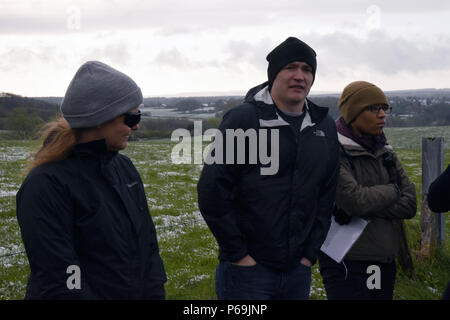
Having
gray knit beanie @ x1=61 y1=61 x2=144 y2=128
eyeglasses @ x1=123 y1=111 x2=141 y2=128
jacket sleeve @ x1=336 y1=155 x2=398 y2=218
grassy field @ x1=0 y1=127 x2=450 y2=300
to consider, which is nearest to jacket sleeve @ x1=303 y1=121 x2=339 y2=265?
jacket sleeve @ x1=336 y1=155 x2=398 y2=218

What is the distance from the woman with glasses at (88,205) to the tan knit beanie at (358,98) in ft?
6.40

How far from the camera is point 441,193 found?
278 centimetres

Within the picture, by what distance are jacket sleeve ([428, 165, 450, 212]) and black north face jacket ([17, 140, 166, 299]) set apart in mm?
1747

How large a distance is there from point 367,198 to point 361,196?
50 mm

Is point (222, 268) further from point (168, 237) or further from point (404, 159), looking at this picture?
point (404, 159)

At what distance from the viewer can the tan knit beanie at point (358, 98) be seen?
12.8 feet

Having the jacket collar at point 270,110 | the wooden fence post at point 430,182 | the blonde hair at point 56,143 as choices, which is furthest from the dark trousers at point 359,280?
the wooden fence post at point 430,182

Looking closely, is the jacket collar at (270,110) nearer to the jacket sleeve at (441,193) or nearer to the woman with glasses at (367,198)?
the woman with glasses at (367,198)

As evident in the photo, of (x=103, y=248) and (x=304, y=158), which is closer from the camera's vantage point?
(x=103, y=248)

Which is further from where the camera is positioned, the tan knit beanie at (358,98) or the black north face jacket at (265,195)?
the tan knit beanie at (358,98)
